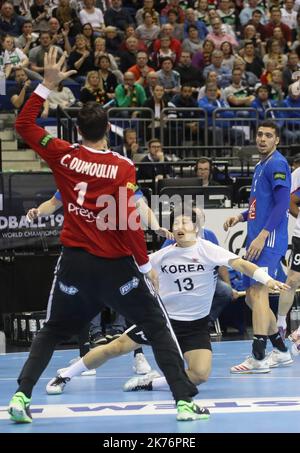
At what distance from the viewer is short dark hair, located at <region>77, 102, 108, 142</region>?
705 cm

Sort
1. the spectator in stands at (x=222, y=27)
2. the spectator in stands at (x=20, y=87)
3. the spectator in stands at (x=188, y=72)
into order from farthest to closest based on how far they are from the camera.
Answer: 1. the spectator in stands at (x=222, y=27)
2. the spectator in stands at (x=188, y=72)
3. the spectator in stands at (x=20, y=87)

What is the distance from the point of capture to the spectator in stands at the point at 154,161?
15.2 m

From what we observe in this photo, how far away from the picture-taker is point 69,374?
28.0 ft

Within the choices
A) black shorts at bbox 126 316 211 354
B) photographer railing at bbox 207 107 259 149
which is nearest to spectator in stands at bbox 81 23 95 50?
photographer railing at bbox 207 107 259 149

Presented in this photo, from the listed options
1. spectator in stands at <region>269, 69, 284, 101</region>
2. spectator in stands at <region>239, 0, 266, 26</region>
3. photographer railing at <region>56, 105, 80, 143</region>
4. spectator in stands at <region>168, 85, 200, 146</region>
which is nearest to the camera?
photographer railing at <region>56, 105, 80, 143</region>

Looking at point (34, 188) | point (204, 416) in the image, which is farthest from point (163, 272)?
point (34, 188)

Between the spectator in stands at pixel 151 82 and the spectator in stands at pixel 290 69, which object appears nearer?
the spectator in stands at pixel 151 82

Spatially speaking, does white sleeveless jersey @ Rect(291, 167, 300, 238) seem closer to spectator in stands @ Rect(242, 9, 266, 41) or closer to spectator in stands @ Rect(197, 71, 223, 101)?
spectator in stands @ Rect(197, 71, 223, 101)

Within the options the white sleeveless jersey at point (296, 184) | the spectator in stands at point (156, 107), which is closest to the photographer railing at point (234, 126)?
the spectator in stands at point (156, 107)

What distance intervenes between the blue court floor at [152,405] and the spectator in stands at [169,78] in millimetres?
8349

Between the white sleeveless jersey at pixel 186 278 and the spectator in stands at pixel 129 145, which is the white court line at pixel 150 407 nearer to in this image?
the white sleeveless jersey at pixel 186 278

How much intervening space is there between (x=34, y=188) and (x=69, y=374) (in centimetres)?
493

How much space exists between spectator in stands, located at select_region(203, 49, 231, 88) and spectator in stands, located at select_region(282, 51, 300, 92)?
3.35 feet
